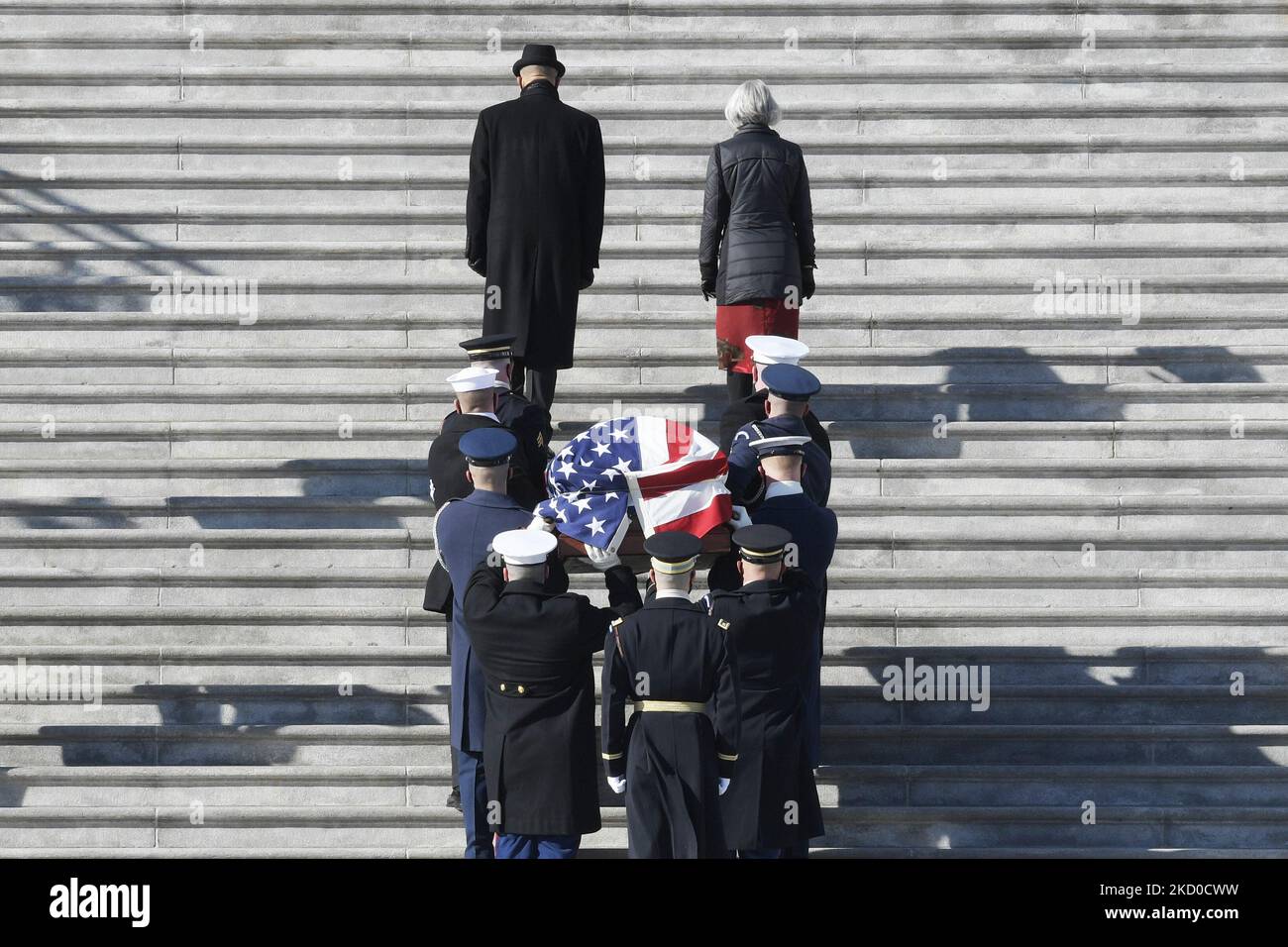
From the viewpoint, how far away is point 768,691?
8.13 metres

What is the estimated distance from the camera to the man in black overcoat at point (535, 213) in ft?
34.8

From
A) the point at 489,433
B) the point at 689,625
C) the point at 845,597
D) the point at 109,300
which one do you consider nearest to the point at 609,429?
the point at 489,433

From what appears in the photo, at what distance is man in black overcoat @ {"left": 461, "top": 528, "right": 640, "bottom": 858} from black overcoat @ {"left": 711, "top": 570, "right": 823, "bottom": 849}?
50cm

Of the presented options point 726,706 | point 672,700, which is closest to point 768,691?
point 726,706

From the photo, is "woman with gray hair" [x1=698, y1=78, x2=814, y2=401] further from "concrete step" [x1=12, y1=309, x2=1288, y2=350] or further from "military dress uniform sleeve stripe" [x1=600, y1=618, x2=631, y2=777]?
"military dress uniform sleeve stripe" [x1=600, y1=618, x2=631, y2=777]

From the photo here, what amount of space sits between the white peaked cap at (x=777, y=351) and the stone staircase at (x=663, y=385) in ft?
4.71

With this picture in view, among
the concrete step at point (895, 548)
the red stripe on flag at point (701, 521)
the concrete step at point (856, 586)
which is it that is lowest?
the concrete step at point (856, 586)

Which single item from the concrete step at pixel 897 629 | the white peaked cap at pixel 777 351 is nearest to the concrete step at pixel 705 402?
the concrete step at pixel 897 629

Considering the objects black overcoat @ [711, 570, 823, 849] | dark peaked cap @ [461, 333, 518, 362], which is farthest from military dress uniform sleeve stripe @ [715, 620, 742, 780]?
dark peaked cap @ [461, 333, 518, 362]

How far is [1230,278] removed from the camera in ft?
39.8

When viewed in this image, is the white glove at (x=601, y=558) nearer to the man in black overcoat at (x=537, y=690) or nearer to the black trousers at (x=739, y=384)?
the man in black overcoat at (x=537, y=690)

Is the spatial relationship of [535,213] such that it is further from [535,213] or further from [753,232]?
[753,232]

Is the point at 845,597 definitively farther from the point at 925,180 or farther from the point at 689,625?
the point at 925,180

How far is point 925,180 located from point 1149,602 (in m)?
3.72
